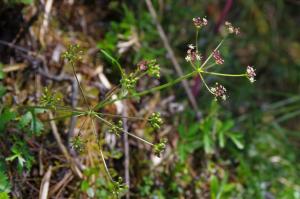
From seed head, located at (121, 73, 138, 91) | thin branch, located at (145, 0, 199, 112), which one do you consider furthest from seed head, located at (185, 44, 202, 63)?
thin branch, located at (145, 0, 199, 112)

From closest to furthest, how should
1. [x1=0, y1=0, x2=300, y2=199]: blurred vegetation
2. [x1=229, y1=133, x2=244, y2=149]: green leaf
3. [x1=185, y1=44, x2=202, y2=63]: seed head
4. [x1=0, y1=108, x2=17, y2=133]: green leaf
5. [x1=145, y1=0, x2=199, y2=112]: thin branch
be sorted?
[x1=185, y1=44, x2=202, y2=63]: seed head → [x1=0, y1=108, x2=17, y2=133]: green leaf → [x1=0, y1=0, x2=300, y2=199]: blurred vegetation → [x1=229, y1=133, x2=244, y2=149]: green leaf → [x1=145, y1=0, x2=199, y2=112]: thin branch

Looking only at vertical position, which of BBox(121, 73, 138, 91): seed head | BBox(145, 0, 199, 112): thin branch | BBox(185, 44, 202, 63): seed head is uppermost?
BBox(185, 44, 202, 63): seed head

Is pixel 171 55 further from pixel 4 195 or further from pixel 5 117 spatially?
pixel 4 195

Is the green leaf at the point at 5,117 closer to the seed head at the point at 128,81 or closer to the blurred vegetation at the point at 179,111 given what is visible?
the blurred vegetation at the point at 179,111

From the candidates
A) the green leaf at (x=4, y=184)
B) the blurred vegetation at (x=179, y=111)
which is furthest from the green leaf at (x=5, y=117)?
the green leaf at (x=4, y=184)

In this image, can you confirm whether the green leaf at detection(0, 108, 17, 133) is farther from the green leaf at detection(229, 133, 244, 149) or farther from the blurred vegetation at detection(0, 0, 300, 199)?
the green leaf at detection(229, 133, 244, 149)

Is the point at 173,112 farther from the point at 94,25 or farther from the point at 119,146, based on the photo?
the point at 94,25

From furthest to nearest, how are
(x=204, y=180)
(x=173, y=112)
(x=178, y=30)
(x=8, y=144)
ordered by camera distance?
(x=178, y=30) < (x=173, y=112) < (x=204, y=180) < (x=8, y=144)

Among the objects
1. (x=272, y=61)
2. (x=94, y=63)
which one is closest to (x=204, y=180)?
(x=94, y=63)
